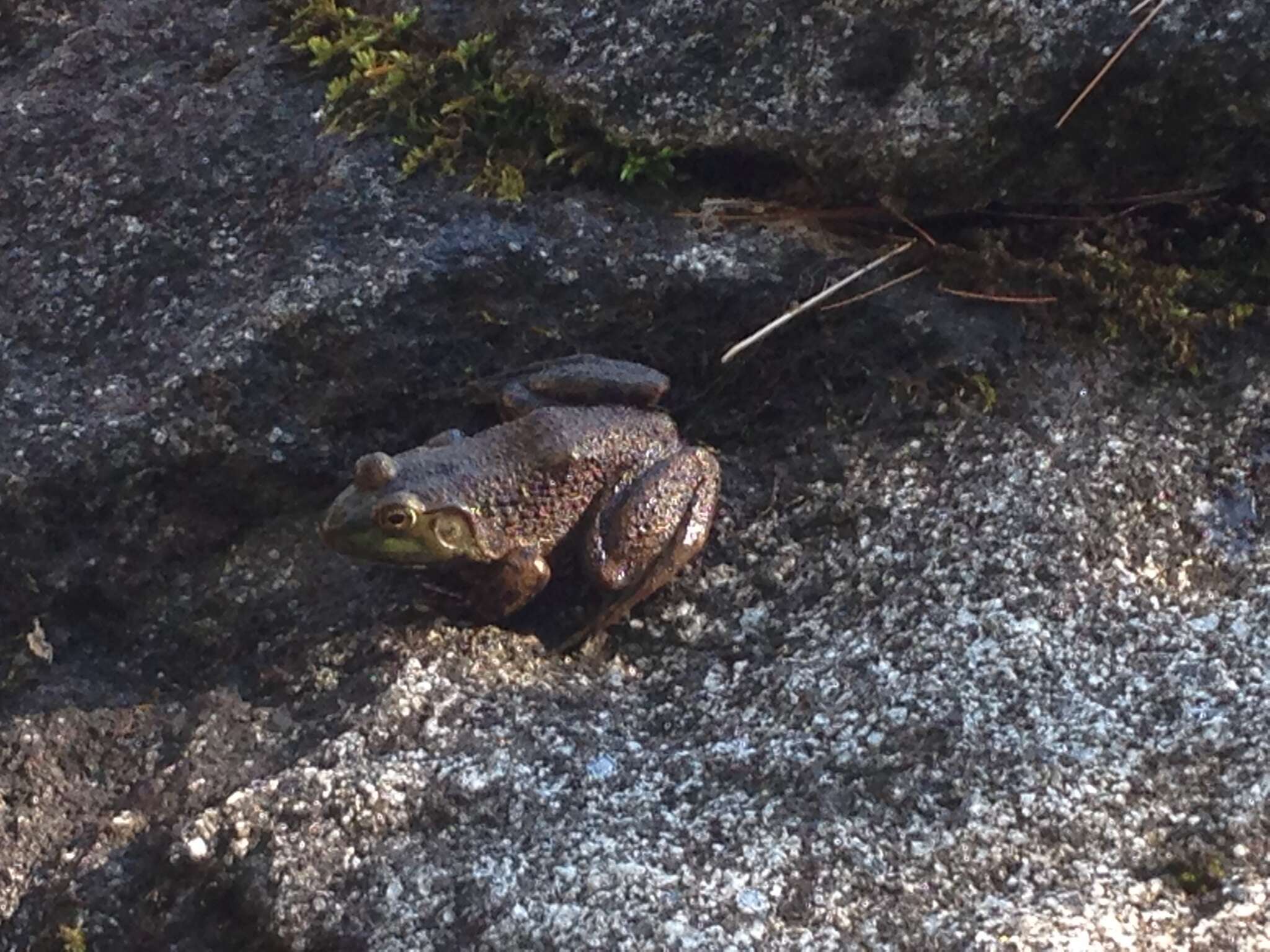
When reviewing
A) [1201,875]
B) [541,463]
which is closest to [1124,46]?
[541,463]

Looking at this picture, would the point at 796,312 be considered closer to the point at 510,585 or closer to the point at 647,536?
the point at 647,536

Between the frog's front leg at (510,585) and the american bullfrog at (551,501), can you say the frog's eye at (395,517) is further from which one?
the frog's front leg at (510,585)

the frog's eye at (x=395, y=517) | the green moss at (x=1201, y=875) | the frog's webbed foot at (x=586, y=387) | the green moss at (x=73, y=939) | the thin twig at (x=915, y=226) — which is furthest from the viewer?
the thin twig at (x=915, y=226)

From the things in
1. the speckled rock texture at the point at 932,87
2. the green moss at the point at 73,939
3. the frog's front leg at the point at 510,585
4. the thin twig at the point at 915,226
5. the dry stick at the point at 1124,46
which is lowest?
the green moss at the point at 73,939

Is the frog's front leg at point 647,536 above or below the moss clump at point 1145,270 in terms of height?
below

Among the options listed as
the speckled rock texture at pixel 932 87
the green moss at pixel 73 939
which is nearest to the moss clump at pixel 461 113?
the speckled rock texture at pixel 932 87

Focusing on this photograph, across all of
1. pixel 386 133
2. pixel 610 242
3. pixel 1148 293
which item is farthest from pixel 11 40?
pixel 1148 293
